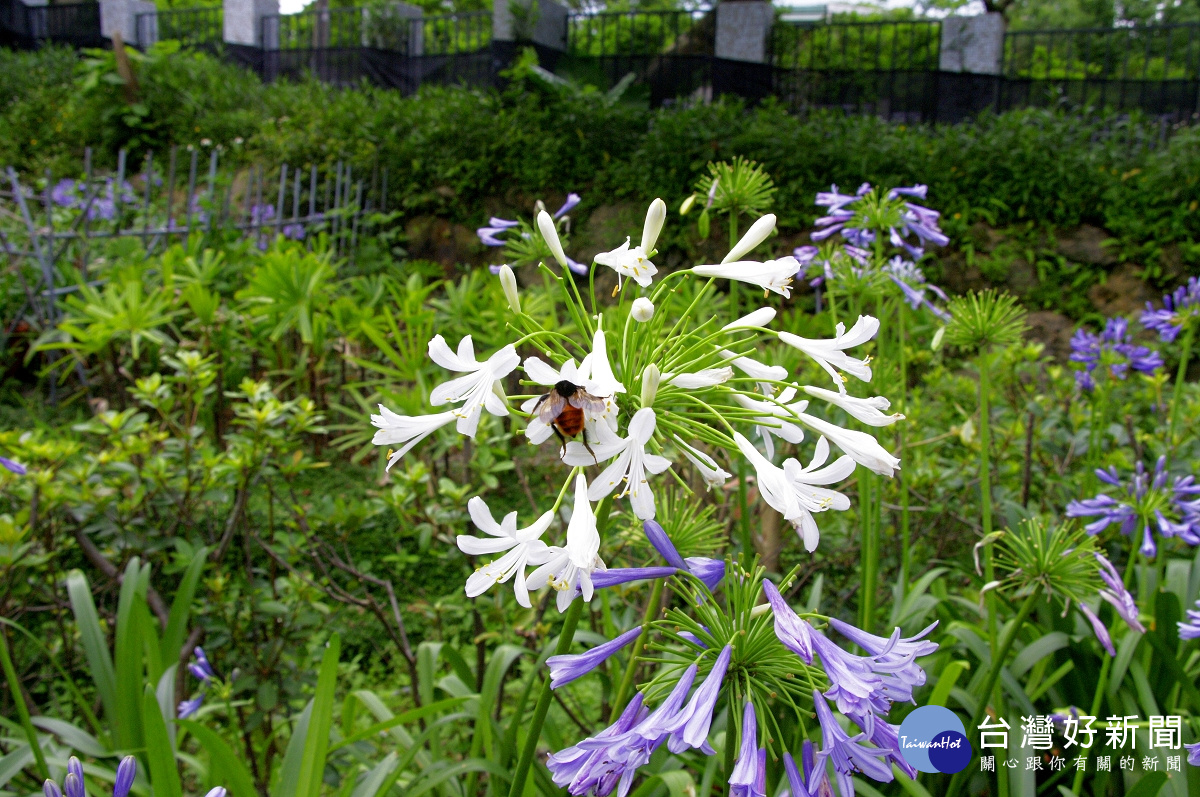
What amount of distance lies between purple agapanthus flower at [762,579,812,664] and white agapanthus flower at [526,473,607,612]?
0.70ft

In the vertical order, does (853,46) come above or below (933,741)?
above

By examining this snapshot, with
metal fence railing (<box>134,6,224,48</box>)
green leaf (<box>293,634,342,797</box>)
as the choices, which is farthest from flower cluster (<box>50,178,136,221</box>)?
metal fence railing (<box>134,6,224,48</box>)

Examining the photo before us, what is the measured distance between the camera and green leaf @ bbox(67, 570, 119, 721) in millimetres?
1907

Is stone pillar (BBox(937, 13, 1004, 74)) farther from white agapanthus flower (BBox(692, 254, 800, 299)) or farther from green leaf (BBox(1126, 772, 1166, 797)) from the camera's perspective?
white agapanthus flower (BBox(692, 254, 800, 299))

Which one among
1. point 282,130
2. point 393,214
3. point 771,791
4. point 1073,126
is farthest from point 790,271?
point 282,130

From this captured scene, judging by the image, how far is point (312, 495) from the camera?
→ 379cm

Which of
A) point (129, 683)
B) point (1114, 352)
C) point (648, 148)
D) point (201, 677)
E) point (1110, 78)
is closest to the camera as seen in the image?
point (129, 683)

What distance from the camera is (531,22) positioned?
10617 mm

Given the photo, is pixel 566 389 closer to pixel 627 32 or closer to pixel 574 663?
pixel 574 663

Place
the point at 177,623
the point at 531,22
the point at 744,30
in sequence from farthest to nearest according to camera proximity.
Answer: the point at 744,30
the point at 531,22
the point at 177,623

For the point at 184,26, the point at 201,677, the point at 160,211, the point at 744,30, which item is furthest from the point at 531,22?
the point at 184,26

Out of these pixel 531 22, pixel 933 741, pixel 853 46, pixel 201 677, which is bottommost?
pixel 201 677

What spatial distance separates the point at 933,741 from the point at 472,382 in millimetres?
964

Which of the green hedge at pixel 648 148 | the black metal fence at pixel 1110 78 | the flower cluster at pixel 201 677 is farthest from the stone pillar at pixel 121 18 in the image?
the flower cluster at pixel 201 677
